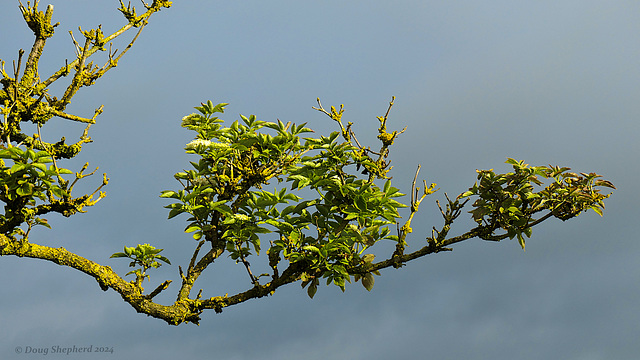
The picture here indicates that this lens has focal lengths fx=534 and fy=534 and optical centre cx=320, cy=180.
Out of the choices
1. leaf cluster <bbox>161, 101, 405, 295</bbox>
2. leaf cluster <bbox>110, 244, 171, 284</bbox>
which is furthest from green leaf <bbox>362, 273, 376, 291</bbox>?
leaf cluster <bbox>110, 244, 171, 284</bbox>

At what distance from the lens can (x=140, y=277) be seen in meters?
5.89

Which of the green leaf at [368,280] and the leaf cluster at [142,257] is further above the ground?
the leaf cluster at [142,257]

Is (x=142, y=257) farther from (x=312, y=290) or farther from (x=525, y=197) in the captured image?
(x=525, y=197)

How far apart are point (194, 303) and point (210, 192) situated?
1.27m

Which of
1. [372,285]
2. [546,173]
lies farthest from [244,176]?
[546,173]

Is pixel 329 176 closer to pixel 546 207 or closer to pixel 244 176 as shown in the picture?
pixel 244 176

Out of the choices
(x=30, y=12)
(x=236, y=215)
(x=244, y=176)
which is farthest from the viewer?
(x=30, y=12)

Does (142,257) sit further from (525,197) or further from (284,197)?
(525,197)

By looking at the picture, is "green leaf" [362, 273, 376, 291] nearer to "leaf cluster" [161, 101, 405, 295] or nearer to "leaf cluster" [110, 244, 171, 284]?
"leaf cluster" [161, 101, 405, 295]

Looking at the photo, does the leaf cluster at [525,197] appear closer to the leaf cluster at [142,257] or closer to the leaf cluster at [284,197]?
the leaf cluster at [284,197]

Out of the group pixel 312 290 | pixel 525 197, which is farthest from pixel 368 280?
pixel 525 197

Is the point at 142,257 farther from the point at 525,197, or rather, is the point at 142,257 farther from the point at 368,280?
the point at 525,197

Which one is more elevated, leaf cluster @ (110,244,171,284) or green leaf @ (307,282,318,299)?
leaf cluster @ (110,244,171,284)

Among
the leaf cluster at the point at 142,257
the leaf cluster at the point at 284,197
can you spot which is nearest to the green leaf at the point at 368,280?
the leaf cluster at the point at 284,197
